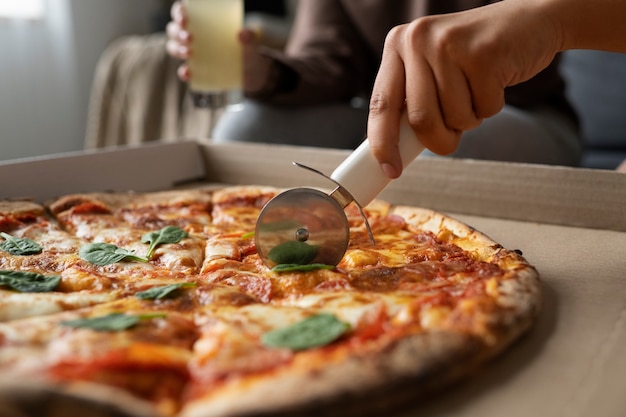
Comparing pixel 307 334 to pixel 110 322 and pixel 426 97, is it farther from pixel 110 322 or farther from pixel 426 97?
pixel 426 97

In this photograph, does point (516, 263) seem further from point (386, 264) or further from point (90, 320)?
point (90, 320)

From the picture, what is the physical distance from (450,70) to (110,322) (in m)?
0.68

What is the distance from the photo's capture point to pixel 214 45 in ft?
7.52

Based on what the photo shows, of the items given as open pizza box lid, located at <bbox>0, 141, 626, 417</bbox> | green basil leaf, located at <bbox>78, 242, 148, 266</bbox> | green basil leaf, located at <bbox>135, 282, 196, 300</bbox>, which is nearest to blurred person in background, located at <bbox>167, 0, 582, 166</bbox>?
open pizza box lid, located at <bbox>0, 141, 626, 417</bbox>

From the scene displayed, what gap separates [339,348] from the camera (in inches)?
32.7

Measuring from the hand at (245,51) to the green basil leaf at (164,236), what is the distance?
1.04 m

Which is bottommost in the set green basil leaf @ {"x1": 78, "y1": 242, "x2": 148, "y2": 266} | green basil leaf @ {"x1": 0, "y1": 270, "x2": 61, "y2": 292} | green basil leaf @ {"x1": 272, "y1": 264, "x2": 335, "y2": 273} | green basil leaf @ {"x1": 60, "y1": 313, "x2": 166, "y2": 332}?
green basil leaf @ {"x1": 78, "y1": 242, "x2": 148, "y2": 266}

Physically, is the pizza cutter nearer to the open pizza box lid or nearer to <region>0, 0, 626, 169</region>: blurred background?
the open pizza box lid

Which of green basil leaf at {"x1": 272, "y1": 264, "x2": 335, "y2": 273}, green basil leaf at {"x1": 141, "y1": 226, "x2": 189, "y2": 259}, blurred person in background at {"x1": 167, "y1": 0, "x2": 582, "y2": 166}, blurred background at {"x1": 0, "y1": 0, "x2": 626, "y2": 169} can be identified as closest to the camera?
green basil leaf at {"x1": 272, "y1": 264, "x2": 335, "y2": 273}

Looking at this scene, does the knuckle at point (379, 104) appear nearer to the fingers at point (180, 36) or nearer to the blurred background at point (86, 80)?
the fingers at point (180, 36)

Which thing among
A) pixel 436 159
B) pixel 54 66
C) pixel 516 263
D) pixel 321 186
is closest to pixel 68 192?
pixel 321 186

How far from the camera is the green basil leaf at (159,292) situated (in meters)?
1.03

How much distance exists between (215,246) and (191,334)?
0.48 meters

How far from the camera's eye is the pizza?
2.37 ft
